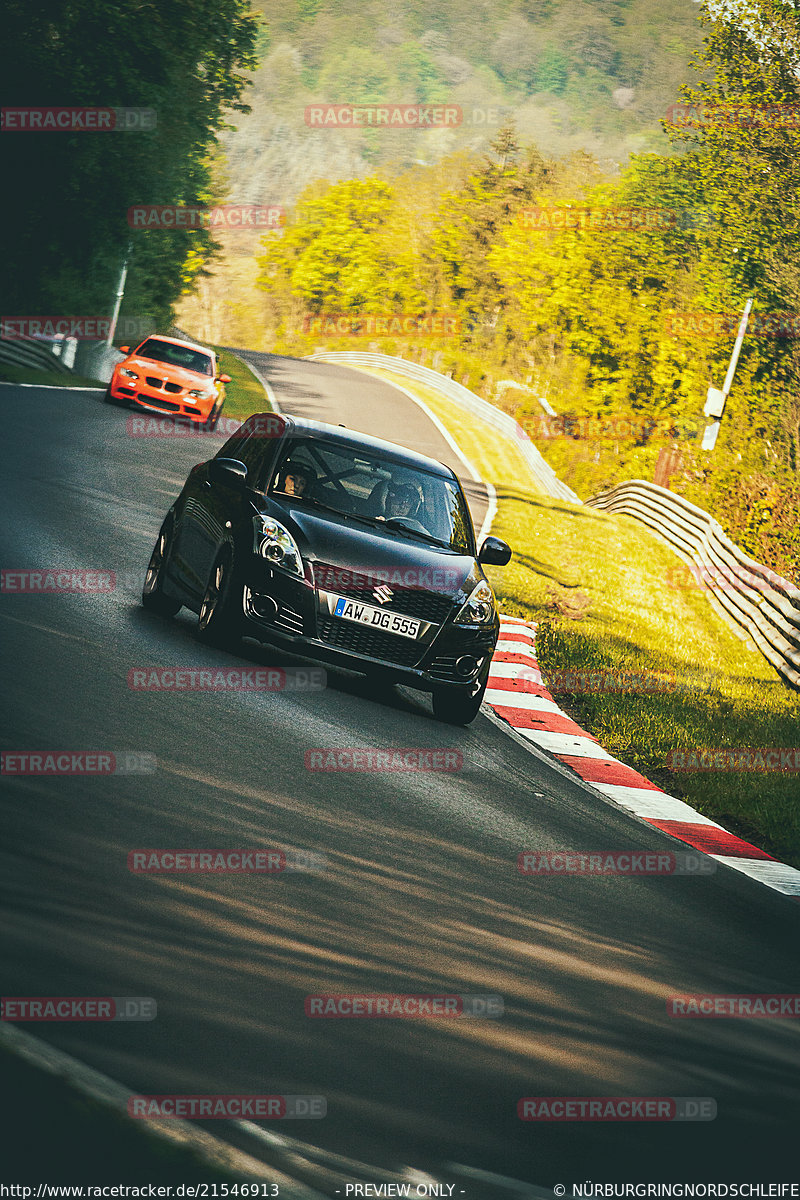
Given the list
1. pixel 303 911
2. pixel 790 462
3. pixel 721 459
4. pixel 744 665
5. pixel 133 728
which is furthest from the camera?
pixel 721 459

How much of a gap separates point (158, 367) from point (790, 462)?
1410 centimetres

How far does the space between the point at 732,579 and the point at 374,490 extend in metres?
12.9

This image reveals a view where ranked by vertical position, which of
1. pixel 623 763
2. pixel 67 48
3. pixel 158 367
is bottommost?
pixel 623 763

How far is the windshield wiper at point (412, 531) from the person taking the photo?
9.45m

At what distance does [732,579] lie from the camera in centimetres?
2144

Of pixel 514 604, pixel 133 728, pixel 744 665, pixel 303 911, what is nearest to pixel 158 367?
pixel 514 604

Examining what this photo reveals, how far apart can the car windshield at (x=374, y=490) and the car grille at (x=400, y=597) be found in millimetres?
758

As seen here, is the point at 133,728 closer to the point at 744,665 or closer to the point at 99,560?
the point at 99,560

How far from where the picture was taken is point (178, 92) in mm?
41344
